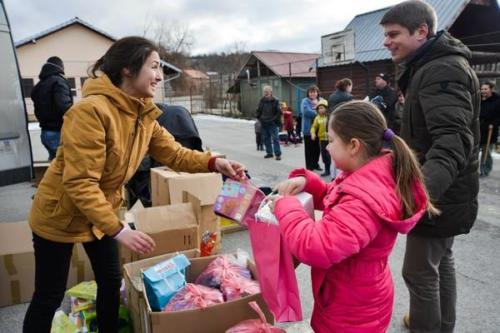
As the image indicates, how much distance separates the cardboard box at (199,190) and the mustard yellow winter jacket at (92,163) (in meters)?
1.73

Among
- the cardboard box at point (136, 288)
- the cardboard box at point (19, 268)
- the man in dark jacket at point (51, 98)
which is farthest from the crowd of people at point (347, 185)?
the man in dark jacket at point (51, 98)

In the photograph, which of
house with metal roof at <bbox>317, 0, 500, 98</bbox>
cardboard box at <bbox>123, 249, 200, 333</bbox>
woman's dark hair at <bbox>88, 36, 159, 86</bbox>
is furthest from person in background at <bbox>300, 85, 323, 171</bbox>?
house with metal roof at <bbox>317, 0, 500, 98</bbox>

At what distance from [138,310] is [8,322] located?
129 centimetres

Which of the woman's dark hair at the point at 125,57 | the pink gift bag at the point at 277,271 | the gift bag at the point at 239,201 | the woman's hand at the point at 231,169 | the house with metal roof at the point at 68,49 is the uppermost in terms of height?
the house with metal roof at the point at 68,49

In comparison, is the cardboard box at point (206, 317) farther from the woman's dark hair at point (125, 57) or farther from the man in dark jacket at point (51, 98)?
the man in dark jacket at point (51, 98)

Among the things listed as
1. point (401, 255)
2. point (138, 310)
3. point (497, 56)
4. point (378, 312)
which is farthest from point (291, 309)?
point (497, 56)

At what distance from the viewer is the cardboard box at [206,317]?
1.95 metres

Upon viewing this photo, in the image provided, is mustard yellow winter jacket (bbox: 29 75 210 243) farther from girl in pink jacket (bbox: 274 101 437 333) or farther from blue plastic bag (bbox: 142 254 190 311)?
girl in pink jacket (bbox: 274 101 437 333)

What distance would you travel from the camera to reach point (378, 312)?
1.65 metres

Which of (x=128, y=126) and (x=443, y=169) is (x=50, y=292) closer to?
(x=128, y=126)

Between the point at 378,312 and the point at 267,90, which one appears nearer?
the point at 378,312

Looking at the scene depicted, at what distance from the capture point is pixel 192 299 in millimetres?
2064

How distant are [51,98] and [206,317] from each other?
473 cm

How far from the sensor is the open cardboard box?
3096 mm
